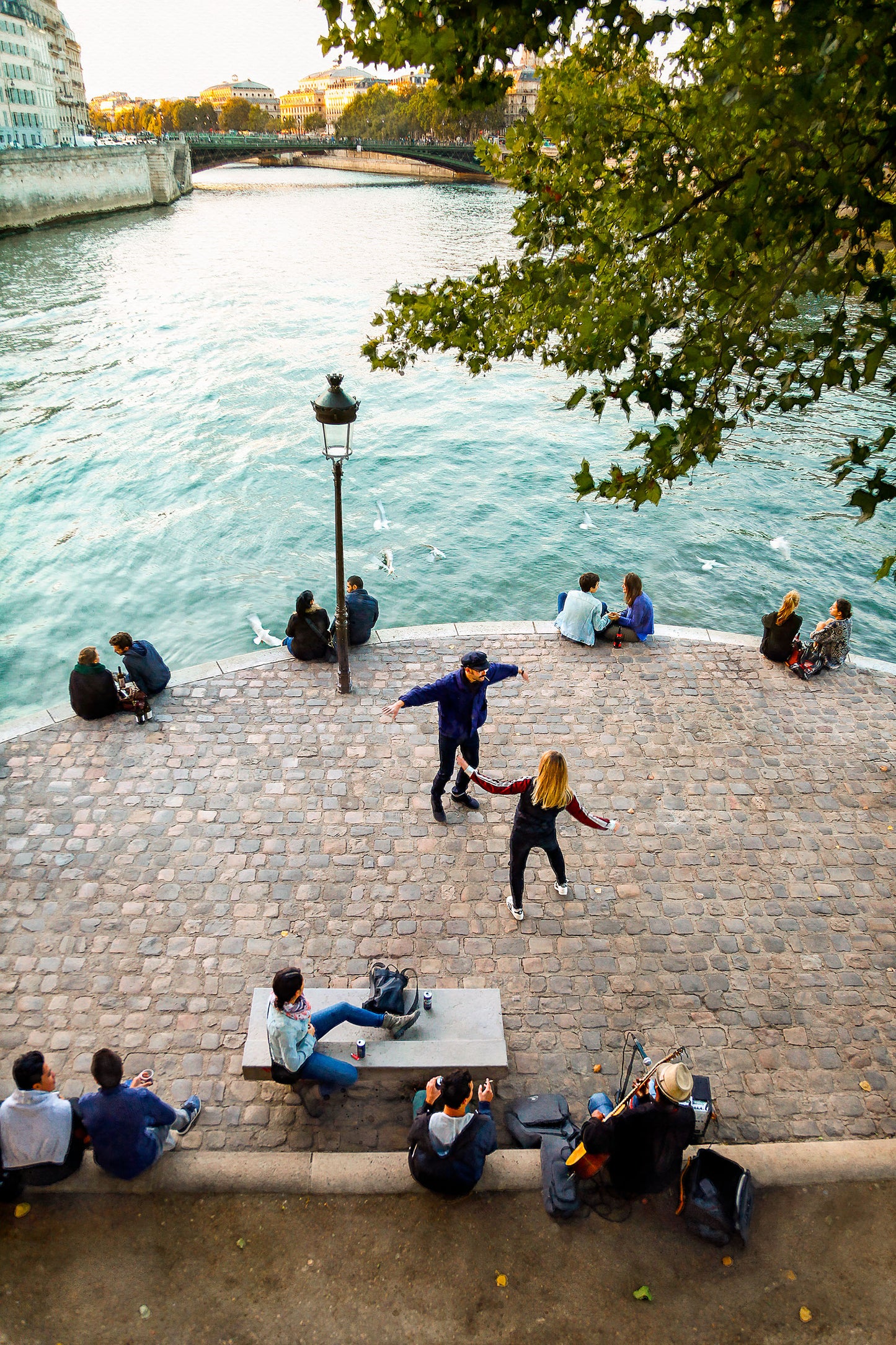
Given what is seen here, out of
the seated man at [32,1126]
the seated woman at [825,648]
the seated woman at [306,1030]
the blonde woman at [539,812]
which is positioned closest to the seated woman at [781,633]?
the seated woman at [825,648]

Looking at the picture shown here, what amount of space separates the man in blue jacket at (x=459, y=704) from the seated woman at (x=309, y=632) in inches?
112

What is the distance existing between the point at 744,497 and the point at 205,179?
117 meters

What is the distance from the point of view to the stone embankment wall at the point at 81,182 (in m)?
51.4

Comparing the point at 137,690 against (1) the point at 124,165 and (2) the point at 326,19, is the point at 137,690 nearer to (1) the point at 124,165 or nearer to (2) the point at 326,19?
(2) the point at 326,19

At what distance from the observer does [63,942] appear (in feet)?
21.2

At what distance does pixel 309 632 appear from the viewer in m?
9.84

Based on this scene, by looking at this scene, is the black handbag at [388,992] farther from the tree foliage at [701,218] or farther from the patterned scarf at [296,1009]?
the tree foliage at [701,218]

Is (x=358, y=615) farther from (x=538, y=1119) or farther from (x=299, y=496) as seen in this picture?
(x=299, y=496)

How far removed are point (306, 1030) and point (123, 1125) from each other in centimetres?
111

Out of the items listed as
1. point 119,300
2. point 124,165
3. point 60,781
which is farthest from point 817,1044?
point 124,165

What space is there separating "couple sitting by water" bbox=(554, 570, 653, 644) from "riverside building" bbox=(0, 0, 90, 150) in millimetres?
82757

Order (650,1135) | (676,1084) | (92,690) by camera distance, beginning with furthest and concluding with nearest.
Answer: (92,690)
(650,1135)
(676,1084)

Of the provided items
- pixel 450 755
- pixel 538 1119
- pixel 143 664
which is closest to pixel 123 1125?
pixel 538 1119

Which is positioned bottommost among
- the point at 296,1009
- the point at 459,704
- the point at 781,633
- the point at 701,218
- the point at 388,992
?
the point at 388,992
